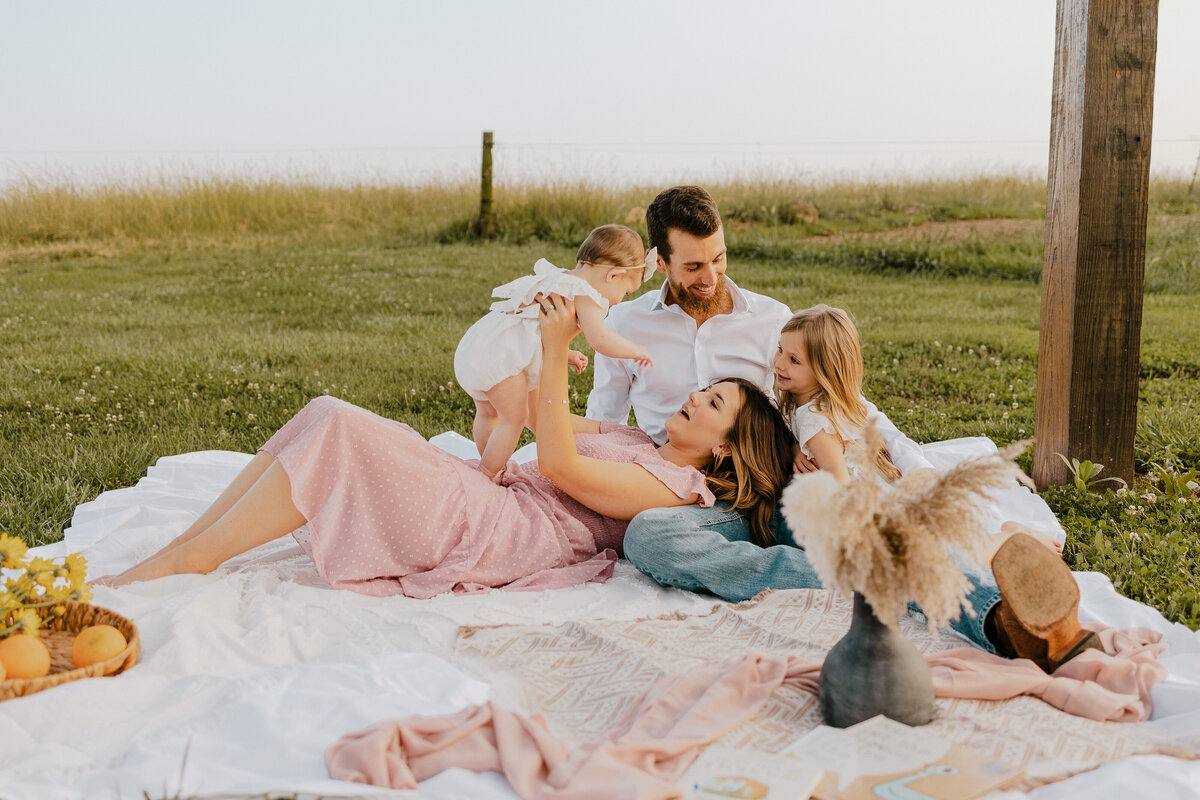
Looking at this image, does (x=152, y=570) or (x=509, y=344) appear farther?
(x=509, y=344)

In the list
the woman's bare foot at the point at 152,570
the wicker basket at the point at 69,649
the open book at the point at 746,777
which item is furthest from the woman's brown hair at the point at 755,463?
the wicker basket at the point at 69,649

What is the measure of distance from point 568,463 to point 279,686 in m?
1.29

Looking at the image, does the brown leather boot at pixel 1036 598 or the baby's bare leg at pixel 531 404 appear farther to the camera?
the baby's bare leg at pixel 531 404

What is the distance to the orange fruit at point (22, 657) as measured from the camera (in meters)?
2.55

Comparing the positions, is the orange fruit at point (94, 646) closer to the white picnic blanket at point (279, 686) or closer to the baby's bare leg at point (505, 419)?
the white picnic blanket at point (279, 686)

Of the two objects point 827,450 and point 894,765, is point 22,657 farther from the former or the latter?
point 827,450

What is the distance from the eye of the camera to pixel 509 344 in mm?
3914

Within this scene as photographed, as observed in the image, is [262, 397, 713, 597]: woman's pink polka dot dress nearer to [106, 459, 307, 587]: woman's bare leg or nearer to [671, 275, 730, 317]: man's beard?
[106, 459, 307, 587]: woman's bare leg

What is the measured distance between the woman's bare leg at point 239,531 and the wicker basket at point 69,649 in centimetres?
40

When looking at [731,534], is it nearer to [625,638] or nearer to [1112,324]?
[625,638]

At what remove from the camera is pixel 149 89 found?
1577 cm

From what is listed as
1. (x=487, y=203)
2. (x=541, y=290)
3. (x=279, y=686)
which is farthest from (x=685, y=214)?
(x=487, y=203)

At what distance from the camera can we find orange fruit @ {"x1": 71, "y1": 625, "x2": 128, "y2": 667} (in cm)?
265

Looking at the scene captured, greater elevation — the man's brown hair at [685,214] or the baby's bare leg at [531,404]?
the man's brown hair at [685,214]
